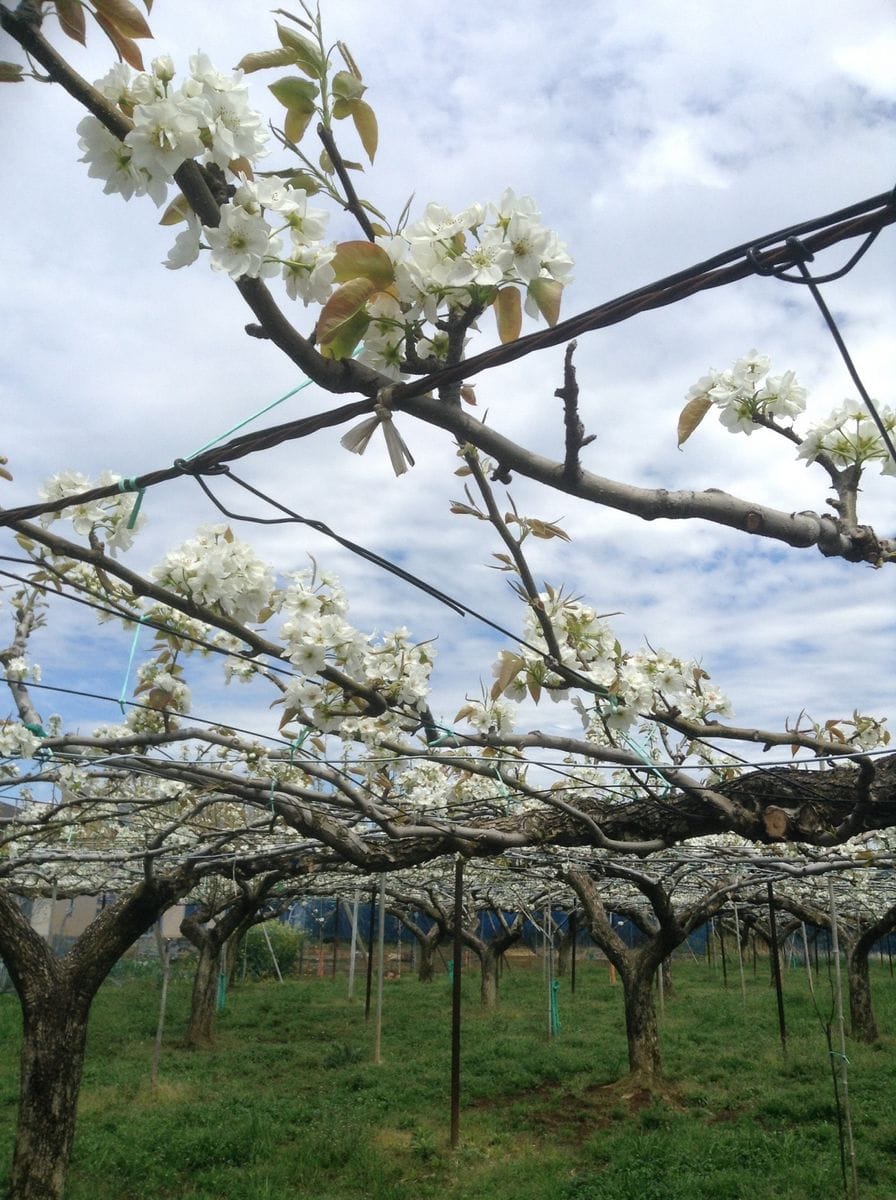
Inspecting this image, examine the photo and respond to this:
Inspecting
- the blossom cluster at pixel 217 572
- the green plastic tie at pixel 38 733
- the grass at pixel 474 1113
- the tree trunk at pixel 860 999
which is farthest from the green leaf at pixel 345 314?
the tree trunk at pixel 860 999

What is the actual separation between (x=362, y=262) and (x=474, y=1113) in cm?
797

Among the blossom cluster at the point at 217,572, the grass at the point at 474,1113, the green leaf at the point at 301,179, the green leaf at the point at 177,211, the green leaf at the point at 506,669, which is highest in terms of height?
the green leaf at the point at 301,179

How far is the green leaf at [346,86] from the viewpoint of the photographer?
1.30 metres

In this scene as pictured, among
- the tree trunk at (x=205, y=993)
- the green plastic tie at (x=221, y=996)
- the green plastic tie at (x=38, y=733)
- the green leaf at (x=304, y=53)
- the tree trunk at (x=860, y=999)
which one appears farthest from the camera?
the green plastic tie at (x=221, y=996)

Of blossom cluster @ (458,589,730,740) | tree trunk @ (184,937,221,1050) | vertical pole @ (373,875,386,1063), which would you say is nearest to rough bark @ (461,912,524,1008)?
vertical pole @ (373,875,386,1063)

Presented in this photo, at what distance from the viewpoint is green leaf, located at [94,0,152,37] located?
3.88 ft

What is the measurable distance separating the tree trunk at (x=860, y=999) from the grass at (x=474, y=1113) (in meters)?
0.30

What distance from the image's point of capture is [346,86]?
1.31 meters

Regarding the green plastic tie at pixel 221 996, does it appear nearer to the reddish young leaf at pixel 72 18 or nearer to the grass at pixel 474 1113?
the grass at pixel 474 1113

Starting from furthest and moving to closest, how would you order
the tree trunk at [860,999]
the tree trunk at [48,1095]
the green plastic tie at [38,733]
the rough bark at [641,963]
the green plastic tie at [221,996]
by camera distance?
the green plastic tie at [221,996], the tree trunk at [860,999], the rough bark at [641,963], the tree trunk at [48,1095], the green plastic tie at [38,733]

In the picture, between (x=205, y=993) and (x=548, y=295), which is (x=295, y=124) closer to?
(x=548, y=295)

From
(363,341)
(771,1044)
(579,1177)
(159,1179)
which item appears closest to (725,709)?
(363,341)

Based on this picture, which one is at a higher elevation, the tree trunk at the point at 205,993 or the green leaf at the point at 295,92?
the green leaf at the point at 295,92

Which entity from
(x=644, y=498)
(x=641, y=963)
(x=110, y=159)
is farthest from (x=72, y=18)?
(x=641, y=963)
